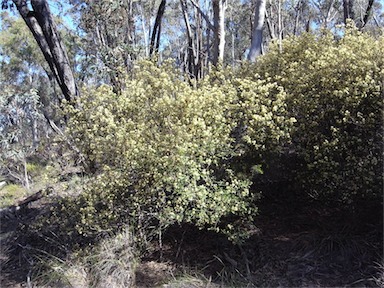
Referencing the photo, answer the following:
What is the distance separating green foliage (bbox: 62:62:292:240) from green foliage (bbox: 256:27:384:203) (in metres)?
0.33

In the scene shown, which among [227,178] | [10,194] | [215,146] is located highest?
[215,146]

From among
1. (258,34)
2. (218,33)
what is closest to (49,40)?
(218,33)

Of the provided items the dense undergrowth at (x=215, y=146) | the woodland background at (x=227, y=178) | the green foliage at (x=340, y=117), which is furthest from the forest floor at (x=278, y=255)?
the green foliage at (x=340, y=117)

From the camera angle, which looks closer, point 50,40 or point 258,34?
point 50,40

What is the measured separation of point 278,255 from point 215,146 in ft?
5.76

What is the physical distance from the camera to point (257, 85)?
16.4ft

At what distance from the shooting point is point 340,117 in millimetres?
4742

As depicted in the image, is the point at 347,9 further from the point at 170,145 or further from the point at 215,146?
the point at 170,145

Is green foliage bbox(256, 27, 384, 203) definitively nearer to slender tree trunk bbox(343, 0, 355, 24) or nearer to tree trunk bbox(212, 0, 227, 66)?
tree trunk bbox(212, 0, 227, 66)

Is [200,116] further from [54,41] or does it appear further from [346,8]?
[346,8]

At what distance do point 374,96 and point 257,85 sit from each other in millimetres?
1340

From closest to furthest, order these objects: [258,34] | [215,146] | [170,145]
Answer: [170,145]
[215,146]
[258,34]

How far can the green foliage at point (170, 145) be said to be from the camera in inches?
177

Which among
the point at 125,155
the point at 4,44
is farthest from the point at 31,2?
the point at 4,44
